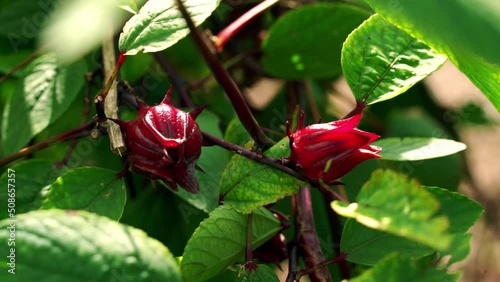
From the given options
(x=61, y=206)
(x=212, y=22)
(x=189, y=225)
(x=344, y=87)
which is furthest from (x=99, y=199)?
(x=344, y=87)

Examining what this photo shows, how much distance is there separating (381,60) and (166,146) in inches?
7.0

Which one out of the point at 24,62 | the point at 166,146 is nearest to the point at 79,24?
the point at 166,146

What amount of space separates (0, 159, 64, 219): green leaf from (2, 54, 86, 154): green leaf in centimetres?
4

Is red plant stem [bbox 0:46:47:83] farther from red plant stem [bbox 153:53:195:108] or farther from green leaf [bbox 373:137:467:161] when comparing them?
green leaf [bbox 373:137:467:161]

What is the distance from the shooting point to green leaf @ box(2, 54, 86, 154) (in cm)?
63

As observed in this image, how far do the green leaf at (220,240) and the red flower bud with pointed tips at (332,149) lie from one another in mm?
62

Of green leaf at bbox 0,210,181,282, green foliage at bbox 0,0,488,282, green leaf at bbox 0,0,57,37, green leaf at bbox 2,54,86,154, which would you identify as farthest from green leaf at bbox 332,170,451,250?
green leaf at bbox 0,0,57,37

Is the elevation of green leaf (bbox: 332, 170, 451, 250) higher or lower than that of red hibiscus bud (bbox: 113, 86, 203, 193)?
higher

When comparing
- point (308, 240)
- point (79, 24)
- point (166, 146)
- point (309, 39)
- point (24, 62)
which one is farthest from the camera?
point (309, 39)

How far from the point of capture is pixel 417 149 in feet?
1.74

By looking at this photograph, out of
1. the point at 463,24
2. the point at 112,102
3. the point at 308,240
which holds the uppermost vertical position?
the point at 463,24

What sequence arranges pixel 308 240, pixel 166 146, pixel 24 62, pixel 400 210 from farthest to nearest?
1. pixel 24 62
2. pixel 308 240
3. pixel 166 146
4. pixel 400 210

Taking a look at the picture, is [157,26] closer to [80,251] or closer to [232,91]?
[232,91]

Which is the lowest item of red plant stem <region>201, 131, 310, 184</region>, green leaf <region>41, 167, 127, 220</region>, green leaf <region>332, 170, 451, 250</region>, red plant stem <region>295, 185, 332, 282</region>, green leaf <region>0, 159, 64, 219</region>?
red plant stem <region>295, 185, 332, 282</region>
